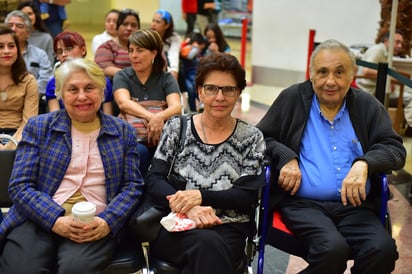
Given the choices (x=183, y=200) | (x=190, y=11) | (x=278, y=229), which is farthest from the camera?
(x=190, y=11)

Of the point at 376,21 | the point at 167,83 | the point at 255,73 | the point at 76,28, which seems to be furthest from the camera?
the point at 255,73

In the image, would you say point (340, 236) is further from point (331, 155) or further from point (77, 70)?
point (77, 70)

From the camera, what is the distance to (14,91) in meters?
3.54

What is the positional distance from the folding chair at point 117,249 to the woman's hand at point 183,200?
0.88 feet

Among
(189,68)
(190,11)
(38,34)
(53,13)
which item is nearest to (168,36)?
(189,68)

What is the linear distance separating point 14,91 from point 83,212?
1.75m

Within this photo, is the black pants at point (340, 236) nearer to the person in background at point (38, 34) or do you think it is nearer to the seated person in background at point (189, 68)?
the person in background at point (38, 34)

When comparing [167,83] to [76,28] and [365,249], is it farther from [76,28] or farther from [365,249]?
[76,28]

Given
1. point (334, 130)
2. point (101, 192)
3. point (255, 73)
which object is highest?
point (334, 130)

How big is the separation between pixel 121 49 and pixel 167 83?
3.35 feet

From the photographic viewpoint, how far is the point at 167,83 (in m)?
3.53

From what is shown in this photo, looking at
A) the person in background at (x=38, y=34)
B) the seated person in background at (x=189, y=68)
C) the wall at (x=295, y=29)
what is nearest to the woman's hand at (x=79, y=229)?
the person in background at (x=38, y=34)

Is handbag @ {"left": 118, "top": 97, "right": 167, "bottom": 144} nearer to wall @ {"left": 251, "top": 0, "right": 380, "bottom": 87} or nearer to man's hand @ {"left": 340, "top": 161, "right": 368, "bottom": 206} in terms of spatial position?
man's hand @ {"left": 340, "top": 161, "right": 368, "bottom": 206}

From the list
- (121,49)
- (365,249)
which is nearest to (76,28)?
(121,49)
